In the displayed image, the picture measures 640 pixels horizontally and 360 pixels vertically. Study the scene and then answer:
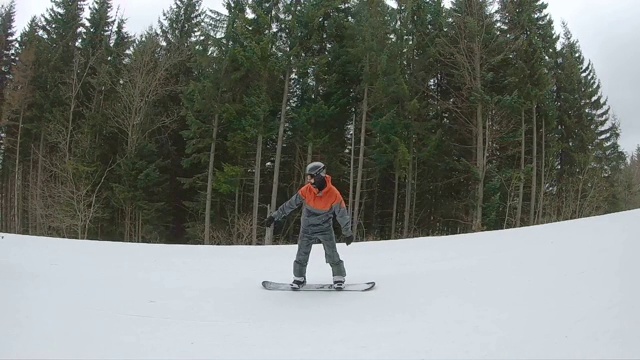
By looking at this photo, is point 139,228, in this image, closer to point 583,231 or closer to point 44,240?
point 44,240

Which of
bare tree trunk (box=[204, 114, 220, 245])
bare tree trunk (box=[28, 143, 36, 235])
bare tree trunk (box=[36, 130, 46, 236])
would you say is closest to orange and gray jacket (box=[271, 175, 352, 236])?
bare tree trunk (box=[204, 114, 220, 245])

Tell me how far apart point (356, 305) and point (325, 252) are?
857 millimetres

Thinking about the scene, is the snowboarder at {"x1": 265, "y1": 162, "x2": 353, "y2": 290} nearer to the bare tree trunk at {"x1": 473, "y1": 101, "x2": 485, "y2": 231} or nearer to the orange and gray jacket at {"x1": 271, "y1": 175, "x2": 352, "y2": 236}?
the orange and gray jacket at {"x1": 271, "y1": 175, "x2": 352, "y2": 236}

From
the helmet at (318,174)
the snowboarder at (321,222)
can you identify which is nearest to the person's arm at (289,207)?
the snowboarder at (321,222)

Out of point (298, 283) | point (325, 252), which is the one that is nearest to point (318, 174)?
point (325, 252)

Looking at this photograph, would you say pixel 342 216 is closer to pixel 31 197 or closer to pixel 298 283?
pixel 298 283

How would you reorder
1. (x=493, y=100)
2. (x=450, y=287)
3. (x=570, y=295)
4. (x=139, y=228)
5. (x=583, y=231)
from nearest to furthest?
(x=570, y=295) < (x=450, y=287) < (x=583, y=231) < (x=493, y=100) < (x=139, y=228)

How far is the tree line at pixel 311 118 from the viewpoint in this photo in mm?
19672

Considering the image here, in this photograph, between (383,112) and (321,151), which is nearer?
(383,112)

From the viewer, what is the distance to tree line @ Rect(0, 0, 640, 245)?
774 inches

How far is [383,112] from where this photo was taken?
799 inches

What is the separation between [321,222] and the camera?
5391mm

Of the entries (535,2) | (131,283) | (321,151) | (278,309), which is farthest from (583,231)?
(535,2)

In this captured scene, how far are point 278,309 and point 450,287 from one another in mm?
1956
